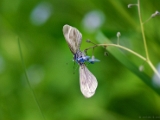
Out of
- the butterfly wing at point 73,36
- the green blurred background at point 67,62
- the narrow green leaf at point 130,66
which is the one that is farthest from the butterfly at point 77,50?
the green blurred background at point 67,62

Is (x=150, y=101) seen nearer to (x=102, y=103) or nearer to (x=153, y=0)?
(x=102, y=103)

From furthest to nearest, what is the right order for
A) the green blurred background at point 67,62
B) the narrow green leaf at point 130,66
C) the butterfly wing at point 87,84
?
Result: the green blurred background at point 67,62, the narrow green leaf at point 130,66, the butterfly wing at point 87,84

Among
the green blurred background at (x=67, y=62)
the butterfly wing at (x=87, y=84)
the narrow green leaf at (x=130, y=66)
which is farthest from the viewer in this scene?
the green blurred background at (x=67, y=62)

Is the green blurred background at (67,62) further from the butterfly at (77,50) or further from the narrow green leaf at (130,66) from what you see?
the butterfly at (77,50)

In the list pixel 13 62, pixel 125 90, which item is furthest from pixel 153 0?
pixel 13 62

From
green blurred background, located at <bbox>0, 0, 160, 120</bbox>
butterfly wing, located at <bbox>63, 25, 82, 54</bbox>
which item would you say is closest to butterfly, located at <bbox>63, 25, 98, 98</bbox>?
butterfly wing, located at <bbox>63, 25, 82, 54</bbox>

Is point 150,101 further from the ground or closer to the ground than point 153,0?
closer to the ground

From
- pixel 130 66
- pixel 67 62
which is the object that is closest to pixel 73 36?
pixel 130 66

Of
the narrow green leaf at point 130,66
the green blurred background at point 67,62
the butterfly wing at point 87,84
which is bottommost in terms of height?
the butterfly wing at point 87,84

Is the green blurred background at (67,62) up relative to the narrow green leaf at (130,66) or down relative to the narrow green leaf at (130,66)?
up
